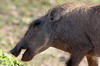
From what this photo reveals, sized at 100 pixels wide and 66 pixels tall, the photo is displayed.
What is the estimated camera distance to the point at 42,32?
30.7 ft

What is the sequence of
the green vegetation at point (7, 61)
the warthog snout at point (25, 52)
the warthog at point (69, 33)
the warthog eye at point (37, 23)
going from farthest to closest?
1. the warthog eye at point (37, 23)
2. the warthog snout at point (25, 52)
3. the warthog at point (69, 33)
4. the green vegetation at point (7, 61)

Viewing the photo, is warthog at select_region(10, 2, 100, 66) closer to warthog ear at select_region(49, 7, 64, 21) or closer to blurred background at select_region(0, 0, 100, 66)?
warthog ear at select_region(49, 7, 64, 21)

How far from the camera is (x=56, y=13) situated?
9.31m

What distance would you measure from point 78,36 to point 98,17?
0.51 m

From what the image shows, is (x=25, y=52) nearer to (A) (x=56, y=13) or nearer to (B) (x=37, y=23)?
(B) (x=37, y=23)

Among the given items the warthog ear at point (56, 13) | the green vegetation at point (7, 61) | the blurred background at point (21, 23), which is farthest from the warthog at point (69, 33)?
the blurred background at point (21, 23)

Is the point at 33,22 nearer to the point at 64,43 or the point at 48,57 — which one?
the point at 64,43

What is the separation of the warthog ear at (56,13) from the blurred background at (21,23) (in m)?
1.59

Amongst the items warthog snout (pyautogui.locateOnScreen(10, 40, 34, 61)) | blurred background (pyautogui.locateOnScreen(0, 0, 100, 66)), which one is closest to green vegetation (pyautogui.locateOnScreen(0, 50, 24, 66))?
warthog snout (pyautogui.locateOnScreen(10, 40, 34, 61))

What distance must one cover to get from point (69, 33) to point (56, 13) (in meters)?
0.54

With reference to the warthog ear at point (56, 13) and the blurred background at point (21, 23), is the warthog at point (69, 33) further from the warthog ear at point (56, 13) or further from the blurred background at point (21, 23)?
the blurred background at point (21, 23)

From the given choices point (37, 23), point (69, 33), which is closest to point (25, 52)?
point (37, 23)

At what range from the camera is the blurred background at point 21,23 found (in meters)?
11.1

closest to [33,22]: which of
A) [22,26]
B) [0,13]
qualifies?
[22,26]
